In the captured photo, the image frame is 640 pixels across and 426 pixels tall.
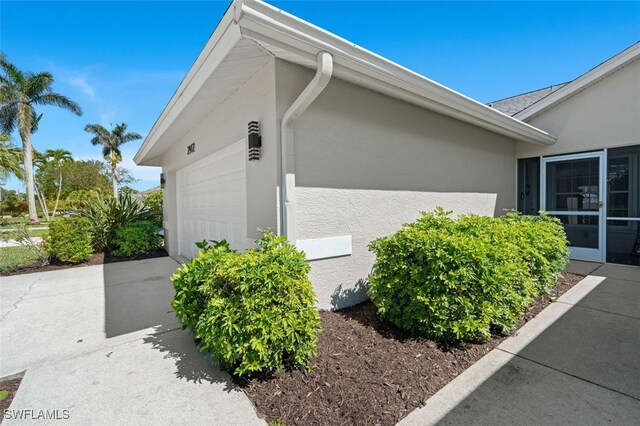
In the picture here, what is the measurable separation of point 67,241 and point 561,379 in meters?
10.3

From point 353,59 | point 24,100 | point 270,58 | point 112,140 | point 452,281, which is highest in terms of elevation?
point 24,100

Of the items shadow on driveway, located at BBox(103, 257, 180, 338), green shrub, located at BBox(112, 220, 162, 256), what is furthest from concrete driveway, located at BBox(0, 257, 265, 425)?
green shrub, located at BBox(112, 220, 162, 256)

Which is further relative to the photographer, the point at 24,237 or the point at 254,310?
the point at 24,237

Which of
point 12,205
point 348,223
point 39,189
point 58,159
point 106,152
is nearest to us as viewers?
point 348,223

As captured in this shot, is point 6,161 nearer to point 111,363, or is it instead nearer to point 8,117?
point 8,117

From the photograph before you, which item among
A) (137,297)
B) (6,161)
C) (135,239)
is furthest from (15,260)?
(6,161)

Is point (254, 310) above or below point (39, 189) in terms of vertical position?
below

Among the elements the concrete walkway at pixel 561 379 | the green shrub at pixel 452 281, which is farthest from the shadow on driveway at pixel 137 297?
the concrete walkway at pixel 561 379

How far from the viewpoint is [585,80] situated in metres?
6.53

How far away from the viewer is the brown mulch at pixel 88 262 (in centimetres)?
727

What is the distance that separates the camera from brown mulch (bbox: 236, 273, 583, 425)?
84.9 inches

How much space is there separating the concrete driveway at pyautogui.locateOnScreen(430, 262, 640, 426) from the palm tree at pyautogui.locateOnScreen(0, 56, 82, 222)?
97.9 ft

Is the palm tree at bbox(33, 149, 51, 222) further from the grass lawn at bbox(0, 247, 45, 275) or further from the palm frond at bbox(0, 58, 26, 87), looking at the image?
the grass lawn at bbox(0, 247, 45, 275)

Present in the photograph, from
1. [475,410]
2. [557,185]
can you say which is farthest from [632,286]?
[475,410]
